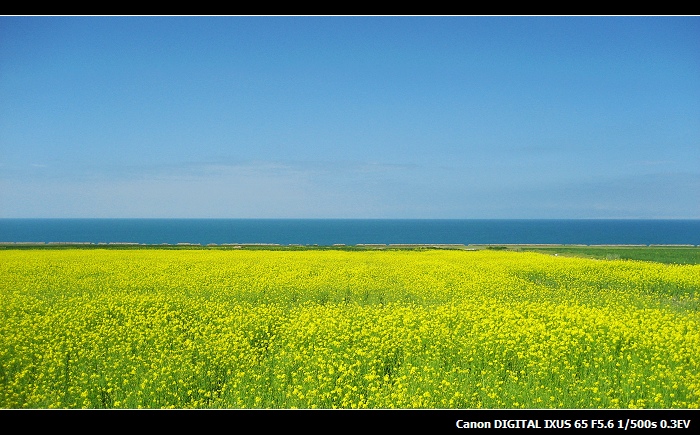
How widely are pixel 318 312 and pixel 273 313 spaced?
0.96m

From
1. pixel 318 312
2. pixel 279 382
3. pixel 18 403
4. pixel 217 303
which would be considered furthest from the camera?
pixel 217 303

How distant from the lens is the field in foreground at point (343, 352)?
5.77 meters

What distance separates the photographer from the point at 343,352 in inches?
281

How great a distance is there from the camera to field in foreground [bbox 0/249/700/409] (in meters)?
5.77
